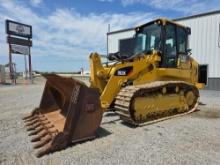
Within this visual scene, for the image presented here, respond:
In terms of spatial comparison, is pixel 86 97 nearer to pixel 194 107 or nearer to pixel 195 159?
pixel 195 159

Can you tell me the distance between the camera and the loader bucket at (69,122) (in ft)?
13.1

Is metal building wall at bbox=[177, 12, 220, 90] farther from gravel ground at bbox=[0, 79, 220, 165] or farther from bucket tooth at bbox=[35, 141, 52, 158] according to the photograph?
bucket tooth at bbox=[35, 141, 52, 158]

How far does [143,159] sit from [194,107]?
13.9ft

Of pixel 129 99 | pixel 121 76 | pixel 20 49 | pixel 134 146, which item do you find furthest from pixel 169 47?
pixel 20 49

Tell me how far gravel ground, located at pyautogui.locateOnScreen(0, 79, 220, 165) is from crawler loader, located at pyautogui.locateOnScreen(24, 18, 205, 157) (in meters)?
0.23

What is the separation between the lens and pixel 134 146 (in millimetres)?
4125

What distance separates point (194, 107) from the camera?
7.16 metres

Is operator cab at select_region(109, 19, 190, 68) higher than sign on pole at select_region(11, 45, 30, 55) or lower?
lower

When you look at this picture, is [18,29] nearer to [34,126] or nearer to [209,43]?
[209,43]

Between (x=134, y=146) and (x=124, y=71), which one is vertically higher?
(x=124, y=71)

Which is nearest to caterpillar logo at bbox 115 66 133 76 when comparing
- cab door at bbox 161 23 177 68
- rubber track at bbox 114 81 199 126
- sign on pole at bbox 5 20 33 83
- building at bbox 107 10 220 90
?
rubber track at bbox 114 81 199 126

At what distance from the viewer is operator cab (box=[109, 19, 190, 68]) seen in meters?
6.49

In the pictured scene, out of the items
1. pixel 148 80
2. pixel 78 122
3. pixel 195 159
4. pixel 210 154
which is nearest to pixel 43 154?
pixel 78 122

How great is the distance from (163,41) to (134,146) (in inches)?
137
